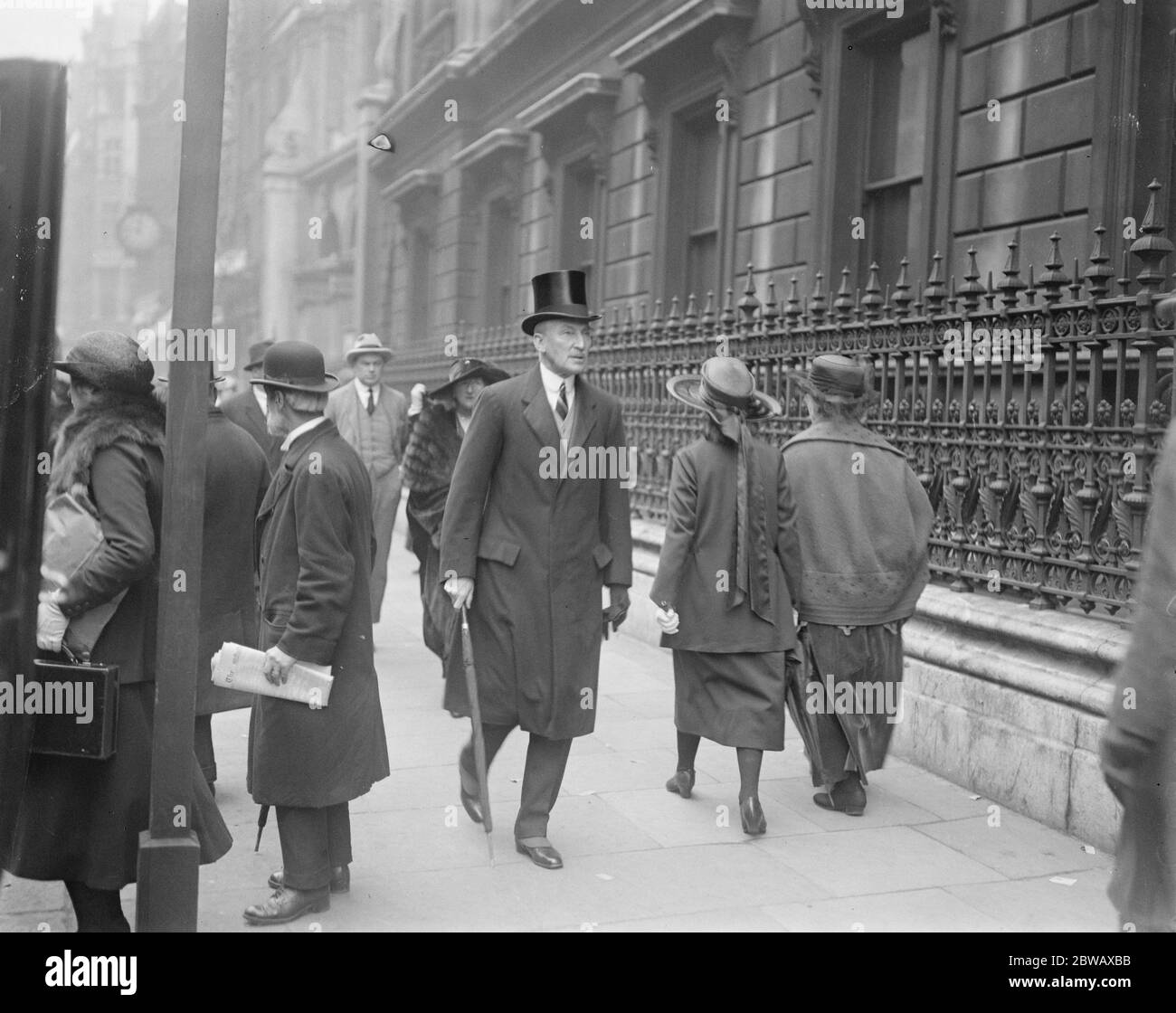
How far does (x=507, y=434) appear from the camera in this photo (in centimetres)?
532

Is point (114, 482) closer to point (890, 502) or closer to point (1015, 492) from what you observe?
point (890, 502)

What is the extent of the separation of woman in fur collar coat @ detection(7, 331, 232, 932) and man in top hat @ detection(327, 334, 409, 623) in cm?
527

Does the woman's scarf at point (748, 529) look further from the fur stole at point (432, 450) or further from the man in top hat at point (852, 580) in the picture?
the fur stole at point (432, 450)

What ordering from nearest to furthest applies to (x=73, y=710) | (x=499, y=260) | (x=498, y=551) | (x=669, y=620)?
1. (x=73, y=710)
2. (x=498, y=551)
3. (x=669, y=620)
4. (x=499, y=260)

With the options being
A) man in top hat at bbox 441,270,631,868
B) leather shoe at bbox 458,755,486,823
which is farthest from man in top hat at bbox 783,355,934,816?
leather shoe at bbox 458,755,486,823

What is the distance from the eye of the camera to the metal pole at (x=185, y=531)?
3963 mm

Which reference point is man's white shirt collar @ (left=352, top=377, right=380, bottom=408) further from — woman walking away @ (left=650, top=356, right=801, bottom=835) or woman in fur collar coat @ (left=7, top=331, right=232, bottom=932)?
woman in fur collar coat @ (left=7, top=331, right=232, bottom=932)

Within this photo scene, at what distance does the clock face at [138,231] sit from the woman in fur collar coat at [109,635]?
143 ft

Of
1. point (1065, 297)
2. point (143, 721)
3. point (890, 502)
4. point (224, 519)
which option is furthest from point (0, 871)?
point (1065, 297)

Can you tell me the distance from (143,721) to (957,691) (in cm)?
390

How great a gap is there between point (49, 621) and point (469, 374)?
4.13 m

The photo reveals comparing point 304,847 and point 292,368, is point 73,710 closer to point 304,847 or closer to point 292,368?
point 304,847

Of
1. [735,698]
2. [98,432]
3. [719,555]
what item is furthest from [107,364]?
[735,698]

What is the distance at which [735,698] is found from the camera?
5.88 meters
